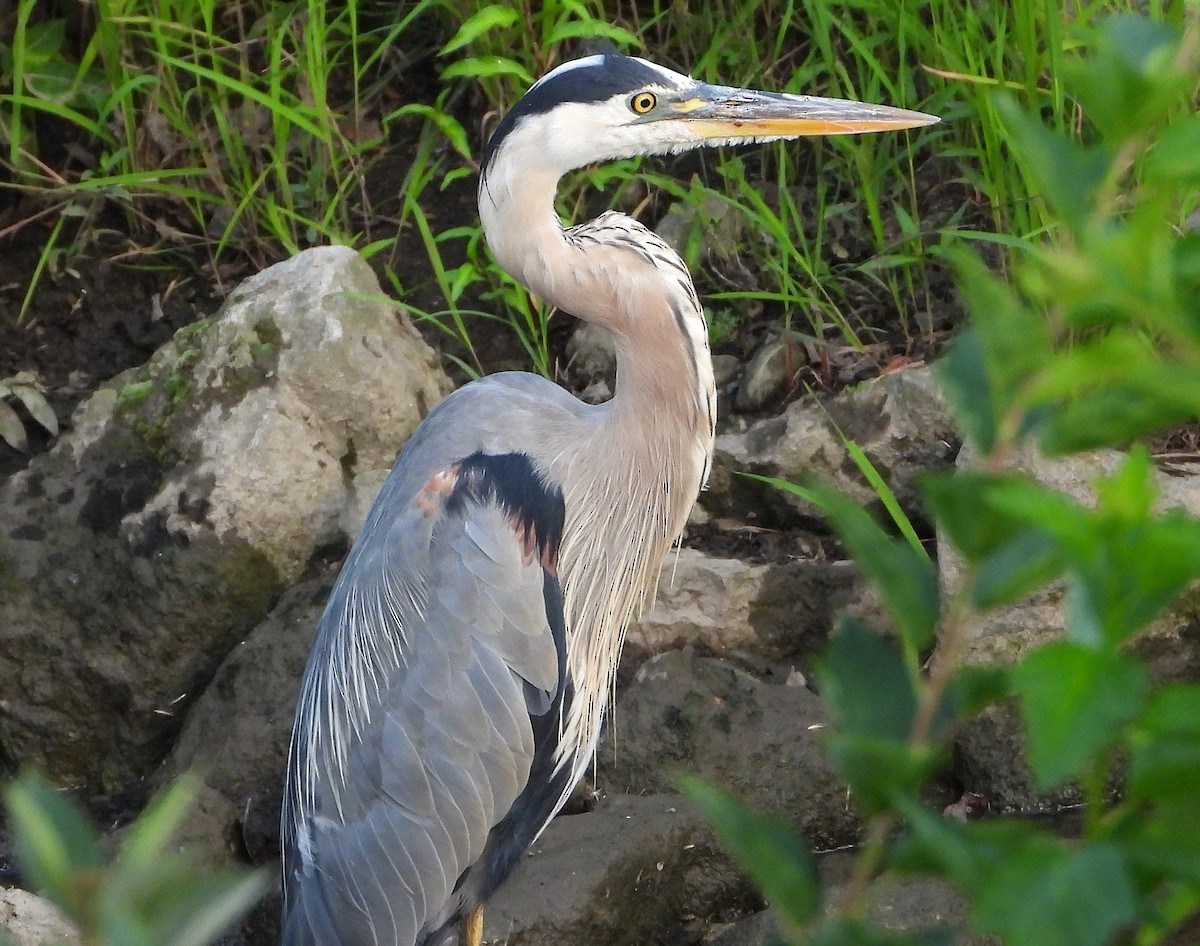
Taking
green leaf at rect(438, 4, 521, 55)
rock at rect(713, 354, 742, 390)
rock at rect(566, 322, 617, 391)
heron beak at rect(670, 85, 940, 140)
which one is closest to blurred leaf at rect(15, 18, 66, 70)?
green leaf at rect(438, 4, 521, 55)

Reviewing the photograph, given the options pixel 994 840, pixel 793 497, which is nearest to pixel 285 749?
pixel 793 497

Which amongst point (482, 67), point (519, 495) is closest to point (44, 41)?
point (482, 67)

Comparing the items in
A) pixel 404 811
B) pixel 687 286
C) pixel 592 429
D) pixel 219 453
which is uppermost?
pixel 687 286

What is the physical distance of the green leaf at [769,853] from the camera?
1.58ft

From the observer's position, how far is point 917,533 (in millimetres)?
3459

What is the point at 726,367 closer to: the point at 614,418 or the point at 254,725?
the point at 614,418

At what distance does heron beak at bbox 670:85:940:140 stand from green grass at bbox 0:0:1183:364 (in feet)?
2.68

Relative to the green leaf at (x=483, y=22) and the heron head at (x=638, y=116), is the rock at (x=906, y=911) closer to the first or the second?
the heron head at (x=638, y=116)

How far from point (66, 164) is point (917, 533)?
3.03m

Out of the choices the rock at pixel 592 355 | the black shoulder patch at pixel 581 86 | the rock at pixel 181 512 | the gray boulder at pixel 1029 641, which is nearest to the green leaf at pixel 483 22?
the rock at pixel 181 512

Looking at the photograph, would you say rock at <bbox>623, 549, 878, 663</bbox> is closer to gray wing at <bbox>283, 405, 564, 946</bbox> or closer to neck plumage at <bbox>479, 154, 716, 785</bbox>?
neck plumage at <bbox>479, 154, 716, 785</bbox>

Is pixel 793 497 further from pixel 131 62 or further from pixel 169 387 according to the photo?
pixel 131 62

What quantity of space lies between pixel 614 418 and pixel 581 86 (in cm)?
63

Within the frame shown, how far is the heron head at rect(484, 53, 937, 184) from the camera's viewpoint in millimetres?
2580
